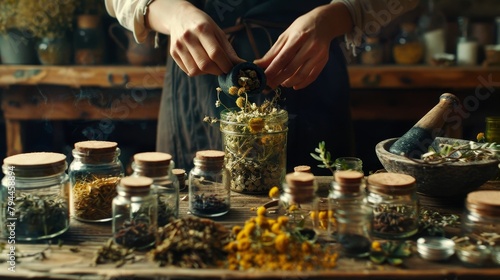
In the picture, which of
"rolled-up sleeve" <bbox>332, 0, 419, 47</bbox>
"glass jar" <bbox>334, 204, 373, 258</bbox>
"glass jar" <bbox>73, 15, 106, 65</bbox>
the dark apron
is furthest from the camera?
"glass jar" <bbox>73, 15, 106, 65</bbox>

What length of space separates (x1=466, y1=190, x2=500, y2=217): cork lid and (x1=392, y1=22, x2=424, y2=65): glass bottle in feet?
6.81

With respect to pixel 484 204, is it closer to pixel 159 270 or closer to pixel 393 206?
pixel 393 206

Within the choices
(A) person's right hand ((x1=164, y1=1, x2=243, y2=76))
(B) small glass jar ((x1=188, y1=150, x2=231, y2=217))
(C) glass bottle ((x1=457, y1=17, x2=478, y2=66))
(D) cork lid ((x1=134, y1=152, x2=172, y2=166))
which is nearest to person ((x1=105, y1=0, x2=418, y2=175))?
(A) person's right hand ((x1=164, y1=1, x2=243, y2=76))

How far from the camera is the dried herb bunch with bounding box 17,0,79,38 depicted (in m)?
3.11

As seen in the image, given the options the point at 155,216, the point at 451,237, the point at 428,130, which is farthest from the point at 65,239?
the point at 428,130

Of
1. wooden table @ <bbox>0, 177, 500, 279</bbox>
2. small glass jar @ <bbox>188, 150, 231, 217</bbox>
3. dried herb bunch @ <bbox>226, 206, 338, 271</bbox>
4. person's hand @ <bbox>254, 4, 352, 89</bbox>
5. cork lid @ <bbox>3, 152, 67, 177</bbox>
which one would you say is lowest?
wooden table @ <bbox>0, 177, 500, 279</bbox>

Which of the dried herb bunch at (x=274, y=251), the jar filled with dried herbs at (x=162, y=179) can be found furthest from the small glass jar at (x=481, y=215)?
the jar filled with dried herbs at (x=162, y=179)

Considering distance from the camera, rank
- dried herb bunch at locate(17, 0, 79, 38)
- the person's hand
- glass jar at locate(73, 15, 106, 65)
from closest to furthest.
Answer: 1. the person's hand
2. dried herb bunch at locate(17, 0, 79, 38)
3. glass jar at locate(73, 15, 106, 65)

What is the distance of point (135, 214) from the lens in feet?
4.35

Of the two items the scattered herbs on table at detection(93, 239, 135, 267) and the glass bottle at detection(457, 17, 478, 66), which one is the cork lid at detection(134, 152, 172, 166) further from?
the glass bottle at detection(457, 17, 478, 66)

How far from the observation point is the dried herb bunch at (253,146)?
166 cm

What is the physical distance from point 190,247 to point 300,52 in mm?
831

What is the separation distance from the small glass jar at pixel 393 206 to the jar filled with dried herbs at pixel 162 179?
1.44 feet

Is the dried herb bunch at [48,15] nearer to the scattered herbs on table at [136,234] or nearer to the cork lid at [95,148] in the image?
the cork lid at [95,148]
